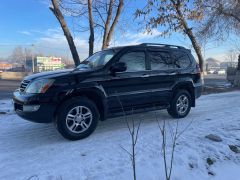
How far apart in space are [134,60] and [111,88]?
38.3 inches

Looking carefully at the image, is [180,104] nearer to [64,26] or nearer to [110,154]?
[110,154]

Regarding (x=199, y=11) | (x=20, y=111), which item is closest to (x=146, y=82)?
(x=20, y=111)

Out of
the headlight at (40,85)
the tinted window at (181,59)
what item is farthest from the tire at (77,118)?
the tinted window at (181,59)

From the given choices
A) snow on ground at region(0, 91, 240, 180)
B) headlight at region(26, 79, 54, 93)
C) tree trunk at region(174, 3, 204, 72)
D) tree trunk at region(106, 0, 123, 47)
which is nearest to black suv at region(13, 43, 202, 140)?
headlight at region(26, 79, 54, 93)

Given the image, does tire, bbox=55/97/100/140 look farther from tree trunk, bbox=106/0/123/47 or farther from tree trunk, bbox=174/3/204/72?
tree trunk, bbox=174/3/204/72

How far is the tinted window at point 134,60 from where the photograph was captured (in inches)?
248

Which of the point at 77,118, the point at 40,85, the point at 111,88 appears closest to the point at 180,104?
the point at 111,88

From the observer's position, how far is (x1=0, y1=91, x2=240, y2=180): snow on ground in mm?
4094

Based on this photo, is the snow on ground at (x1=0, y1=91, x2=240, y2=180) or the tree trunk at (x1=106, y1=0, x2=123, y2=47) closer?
the snow on ground at (x1=0, y1=91, x2=240, y2=180)

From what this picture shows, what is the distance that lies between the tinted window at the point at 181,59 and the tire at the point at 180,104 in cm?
71

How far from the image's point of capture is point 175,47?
759 cm

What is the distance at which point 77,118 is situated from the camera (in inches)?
215

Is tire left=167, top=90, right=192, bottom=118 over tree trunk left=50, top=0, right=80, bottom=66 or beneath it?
beneath

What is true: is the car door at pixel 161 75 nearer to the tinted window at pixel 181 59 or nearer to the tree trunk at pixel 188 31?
the tinted window at pixel 181 59
